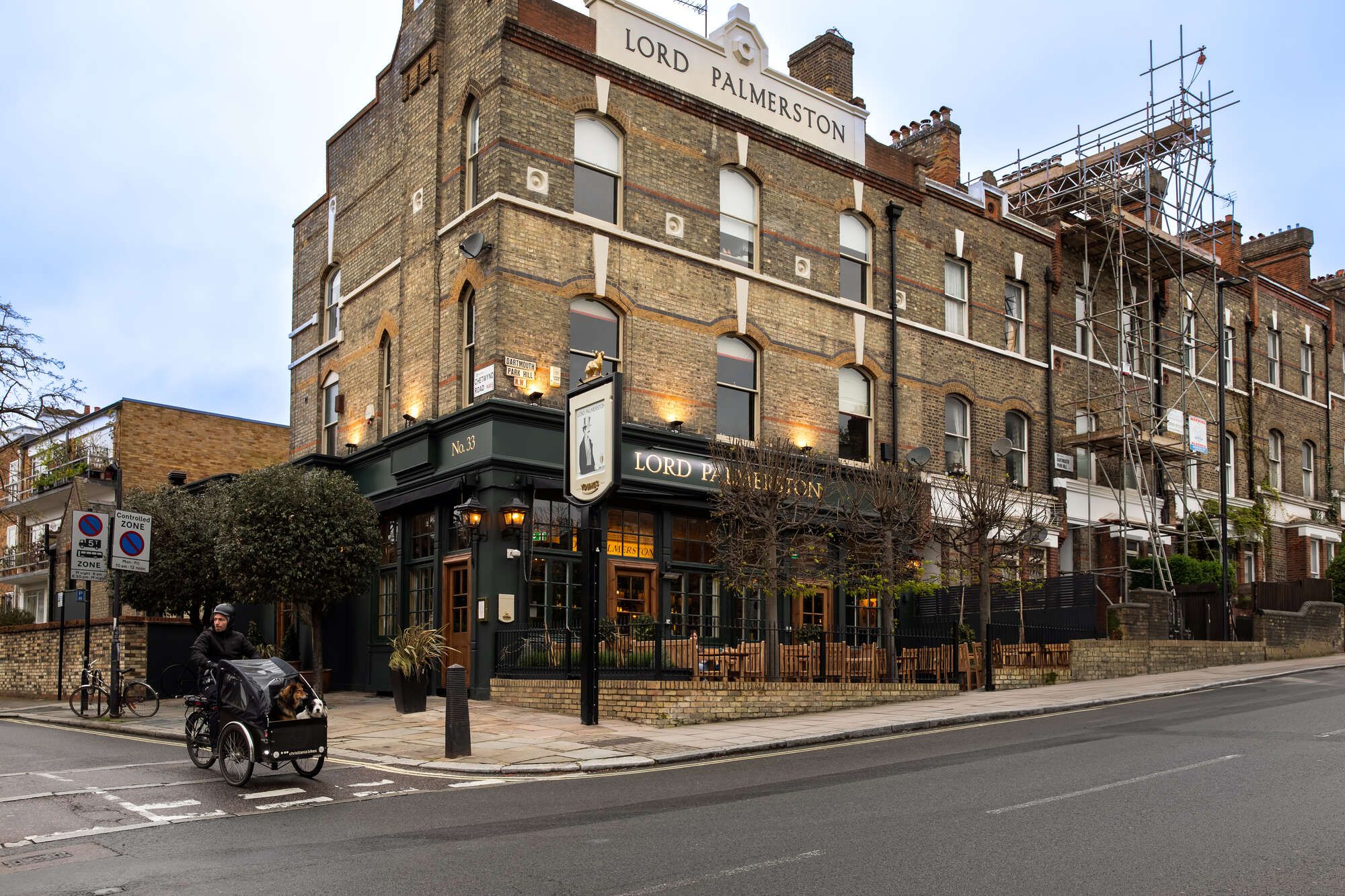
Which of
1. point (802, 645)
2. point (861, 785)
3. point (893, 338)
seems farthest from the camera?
point (893, 338)

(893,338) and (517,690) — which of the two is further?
(893,338)

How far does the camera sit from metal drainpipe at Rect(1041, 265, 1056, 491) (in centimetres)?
3006

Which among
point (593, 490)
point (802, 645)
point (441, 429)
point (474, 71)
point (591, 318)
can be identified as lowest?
point (802, 645)

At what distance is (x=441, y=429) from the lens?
21344 millimetres

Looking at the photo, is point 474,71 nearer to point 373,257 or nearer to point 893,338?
point 373,257

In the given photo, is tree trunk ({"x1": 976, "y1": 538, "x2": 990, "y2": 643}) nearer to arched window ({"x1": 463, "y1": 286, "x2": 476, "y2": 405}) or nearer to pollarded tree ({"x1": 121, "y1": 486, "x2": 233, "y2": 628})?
arched window ({"x1": 463, "y1": 286, "x2": 476, "y2": 405})

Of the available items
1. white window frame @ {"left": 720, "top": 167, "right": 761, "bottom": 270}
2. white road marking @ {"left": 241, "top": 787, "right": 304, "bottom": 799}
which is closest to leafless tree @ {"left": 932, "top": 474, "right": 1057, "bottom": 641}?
white window frame @ {"left": 720, "top": 167, "right": 761, "bottom": 270}

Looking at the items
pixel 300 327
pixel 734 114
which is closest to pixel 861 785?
pixel 734 114

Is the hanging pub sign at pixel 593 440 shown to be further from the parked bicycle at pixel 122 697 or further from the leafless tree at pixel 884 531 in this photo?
the parked bicycle at pixel 122 697

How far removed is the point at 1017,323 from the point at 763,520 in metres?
13.9

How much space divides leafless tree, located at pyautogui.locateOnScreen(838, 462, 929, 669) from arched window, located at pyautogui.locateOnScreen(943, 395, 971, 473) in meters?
3.49

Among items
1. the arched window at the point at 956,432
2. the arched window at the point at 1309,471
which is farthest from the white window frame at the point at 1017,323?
the arched window at the point at 1309,471

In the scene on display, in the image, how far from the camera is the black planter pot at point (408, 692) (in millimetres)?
17750

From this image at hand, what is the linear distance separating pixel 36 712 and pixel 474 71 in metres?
14.0
